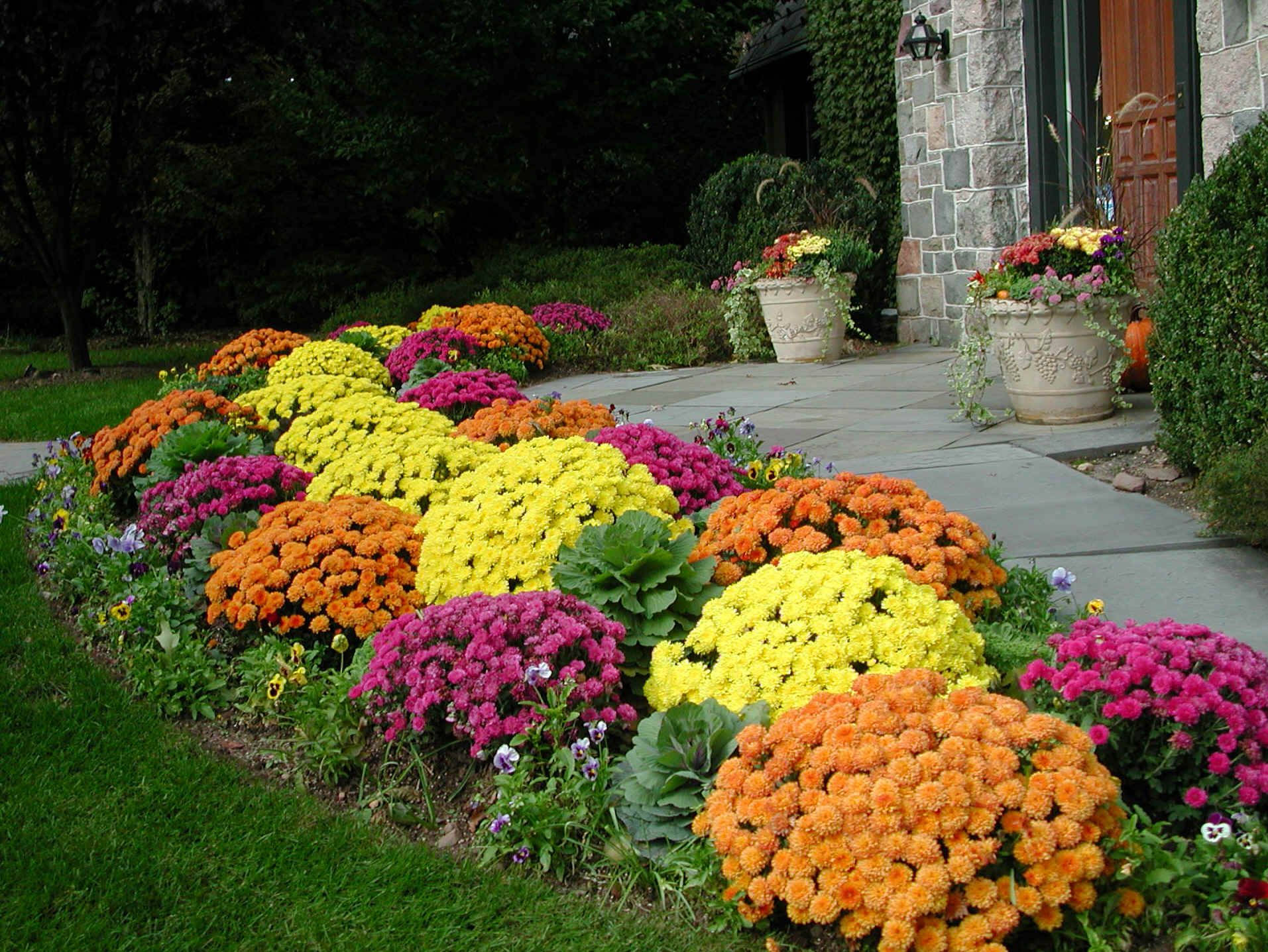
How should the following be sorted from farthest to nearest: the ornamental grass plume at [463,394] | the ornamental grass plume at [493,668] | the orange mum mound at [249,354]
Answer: the orange mum mound at [249,354] → the ornamental grass plume at [463,394] → the ornamental grass plume at [493,668]

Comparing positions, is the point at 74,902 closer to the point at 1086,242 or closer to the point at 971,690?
the point at 971,690

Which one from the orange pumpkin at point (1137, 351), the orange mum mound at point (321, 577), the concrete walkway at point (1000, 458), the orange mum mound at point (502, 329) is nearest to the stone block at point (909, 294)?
the concrete walkway at point (1000, 458)

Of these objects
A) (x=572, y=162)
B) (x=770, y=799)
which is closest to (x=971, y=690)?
(x=770, y=799)

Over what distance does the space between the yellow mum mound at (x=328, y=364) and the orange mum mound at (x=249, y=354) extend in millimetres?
673

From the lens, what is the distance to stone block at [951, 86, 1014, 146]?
8258 mm

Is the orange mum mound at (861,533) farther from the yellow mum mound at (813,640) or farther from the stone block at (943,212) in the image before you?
the stone block at (943,212)

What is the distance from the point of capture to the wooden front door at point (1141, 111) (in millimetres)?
7199

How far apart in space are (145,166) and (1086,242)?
11186mm

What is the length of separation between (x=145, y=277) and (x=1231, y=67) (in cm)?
1343

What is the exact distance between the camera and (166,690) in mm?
3367

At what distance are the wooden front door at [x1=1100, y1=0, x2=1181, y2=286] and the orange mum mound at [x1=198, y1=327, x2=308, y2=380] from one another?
4.95 m

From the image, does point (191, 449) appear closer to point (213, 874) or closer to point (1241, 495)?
point (213, 874)

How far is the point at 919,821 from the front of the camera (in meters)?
1.96

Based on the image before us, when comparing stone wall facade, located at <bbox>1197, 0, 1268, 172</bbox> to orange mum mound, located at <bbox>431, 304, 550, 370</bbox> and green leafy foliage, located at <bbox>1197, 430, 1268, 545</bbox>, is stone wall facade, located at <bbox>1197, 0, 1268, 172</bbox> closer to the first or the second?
green leafy foliage, located at <bbox>1197, 430, 1268, 545</bbox>
